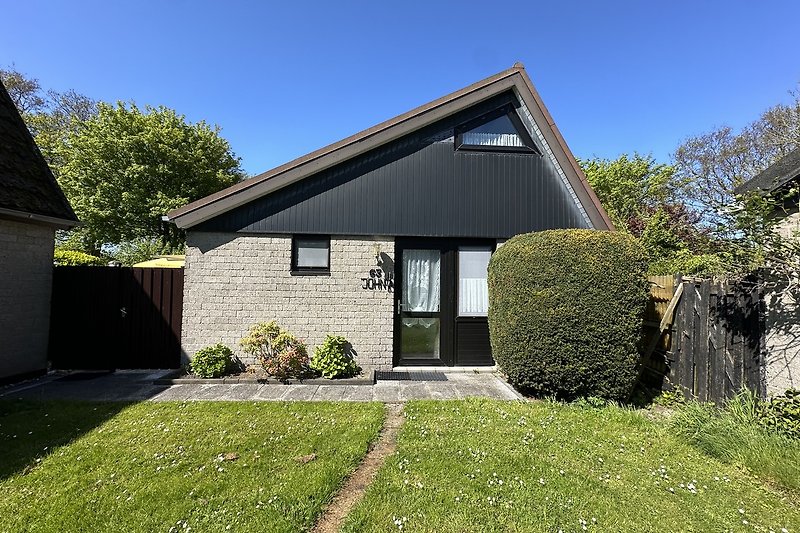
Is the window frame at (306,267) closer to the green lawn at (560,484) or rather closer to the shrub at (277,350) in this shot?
the shrub at (277,350)

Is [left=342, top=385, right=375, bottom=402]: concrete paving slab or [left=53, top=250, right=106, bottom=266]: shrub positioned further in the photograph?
[left=53, top=250, right=106, bottom=266]: shrub

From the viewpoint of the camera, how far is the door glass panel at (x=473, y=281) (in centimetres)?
760

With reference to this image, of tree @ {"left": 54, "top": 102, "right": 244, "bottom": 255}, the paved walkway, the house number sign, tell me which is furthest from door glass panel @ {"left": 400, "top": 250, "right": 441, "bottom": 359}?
tree @ {"left": 54, "top": 102, "right": 244, "bottom": 255}

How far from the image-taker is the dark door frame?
7.48m

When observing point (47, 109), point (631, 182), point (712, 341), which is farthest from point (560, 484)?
point (47, 109)

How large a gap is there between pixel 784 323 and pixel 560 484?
344 centimetres

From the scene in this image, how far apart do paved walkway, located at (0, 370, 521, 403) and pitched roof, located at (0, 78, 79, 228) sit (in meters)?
3.08

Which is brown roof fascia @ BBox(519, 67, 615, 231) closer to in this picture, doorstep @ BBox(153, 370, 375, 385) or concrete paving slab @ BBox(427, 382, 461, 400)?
concrete paving slab @ BBox(427, 382, 461, 400)

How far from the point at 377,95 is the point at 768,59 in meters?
11.3

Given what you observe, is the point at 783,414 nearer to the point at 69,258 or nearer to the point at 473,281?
the point at 473,281

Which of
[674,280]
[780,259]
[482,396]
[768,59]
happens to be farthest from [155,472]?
[768,59]

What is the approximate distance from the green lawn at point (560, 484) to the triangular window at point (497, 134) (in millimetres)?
5713

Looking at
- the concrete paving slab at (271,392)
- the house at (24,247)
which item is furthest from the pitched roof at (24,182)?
the concrete paving slab at (271,392)

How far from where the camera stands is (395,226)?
288 inches
